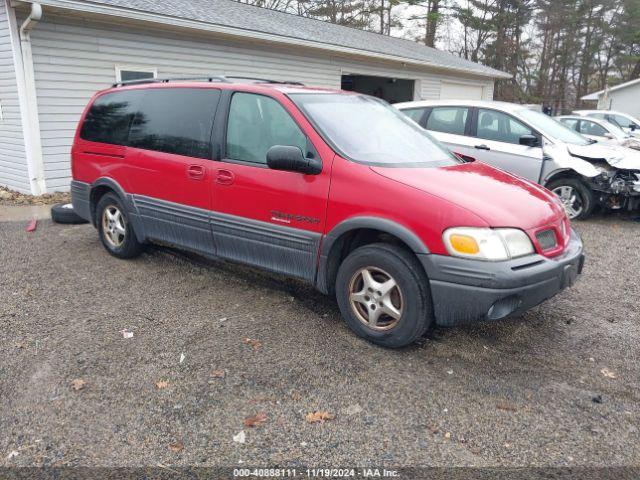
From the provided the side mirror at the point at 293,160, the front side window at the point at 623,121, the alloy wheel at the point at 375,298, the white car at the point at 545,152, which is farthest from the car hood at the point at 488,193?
the front side window at the point at 623,121

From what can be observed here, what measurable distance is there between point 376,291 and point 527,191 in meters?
1.39

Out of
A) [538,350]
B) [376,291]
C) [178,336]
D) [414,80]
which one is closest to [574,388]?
[538,350]

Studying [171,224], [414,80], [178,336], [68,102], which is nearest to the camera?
[178,336]

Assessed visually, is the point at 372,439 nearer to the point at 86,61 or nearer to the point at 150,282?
the point at 150,282

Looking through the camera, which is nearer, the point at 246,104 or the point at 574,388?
the point at 574,388

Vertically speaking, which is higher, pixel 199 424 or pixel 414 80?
pixel 414 80

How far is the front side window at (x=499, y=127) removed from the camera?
7723 mm

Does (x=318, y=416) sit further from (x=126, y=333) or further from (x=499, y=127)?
(x=499, y=127)

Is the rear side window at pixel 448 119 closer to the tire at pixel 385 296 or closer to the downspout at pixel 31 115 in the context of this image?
the tire at pixel 385 296

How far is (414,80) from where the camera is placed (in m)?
17.8

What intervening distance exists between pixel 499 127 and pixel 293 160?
17.0 feet

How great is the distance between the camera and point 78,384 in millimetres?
3176

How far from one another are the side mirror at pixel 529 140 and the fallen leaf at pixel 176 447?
6404 mm

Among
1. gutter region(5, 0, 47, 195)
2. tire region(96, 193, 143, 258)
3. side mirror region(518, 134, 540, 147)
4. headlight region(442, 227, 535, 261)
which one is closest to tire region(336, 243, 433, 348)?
headlight region(442, 227, 535, 261)
